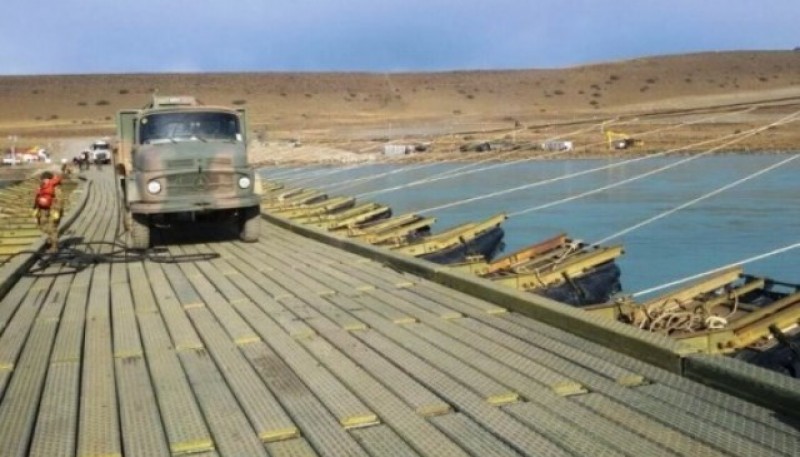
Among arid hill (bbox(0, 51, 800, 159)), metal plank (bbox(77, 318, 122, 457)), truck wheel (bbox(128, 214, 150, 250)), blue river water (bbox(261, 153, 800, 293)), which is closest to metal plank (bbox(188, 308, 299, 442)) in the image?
metal plank (bbox(77, 318, 122, 457))

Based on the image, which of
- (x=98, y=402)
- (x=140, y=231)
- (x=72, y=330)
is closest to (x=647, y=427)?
(x=98, y=402)

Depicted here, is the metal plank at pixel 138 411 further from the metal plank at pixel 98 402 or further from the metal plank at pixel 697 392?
the metal plank at pixel 697 392

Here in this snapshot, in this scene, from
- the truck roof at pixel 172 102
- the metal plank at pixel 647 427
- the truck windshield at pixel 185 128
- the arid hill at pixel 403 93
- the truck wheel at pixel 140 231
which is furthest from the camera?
the arid hill at pixel 403 93

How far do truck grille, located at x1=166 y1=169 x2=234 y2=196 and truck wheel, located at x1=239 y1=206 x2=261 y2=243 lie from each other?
0.49 metres

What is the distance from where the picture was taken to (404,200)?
81.7 feet

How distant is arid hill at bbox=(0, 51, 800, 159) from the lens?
251 ft

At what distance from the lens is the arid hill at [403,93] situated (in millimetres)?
76625

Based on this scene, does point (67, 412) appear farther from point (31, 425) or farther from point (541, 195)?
point (541, 195)

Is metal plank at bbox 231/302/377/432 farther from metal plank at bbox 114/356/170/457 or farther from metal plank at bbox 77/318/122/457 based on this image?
metal plank at bbox 77/318/122/457

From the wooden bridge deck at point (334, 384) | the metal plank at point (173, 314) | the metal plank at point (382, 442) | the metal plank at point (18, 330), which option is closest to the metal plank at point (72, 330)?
the wooden bridge deck at point (334, 384)

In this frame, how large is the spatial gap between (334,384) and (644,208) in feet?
53.5

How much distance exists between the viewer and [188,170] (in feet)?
38.5

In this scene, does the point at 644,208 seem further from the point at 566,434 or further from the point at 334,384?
the point at 566,434

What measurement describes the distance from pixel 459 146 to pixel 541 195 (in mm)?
18757
